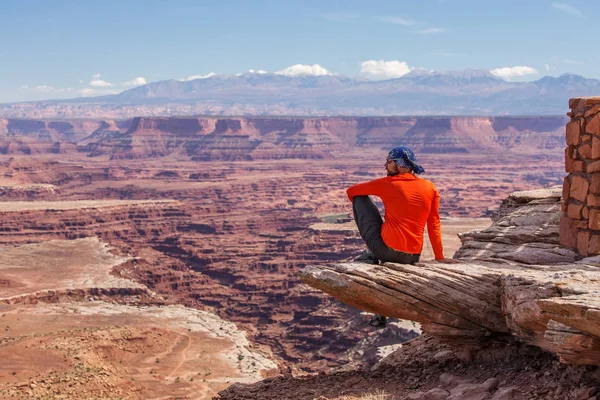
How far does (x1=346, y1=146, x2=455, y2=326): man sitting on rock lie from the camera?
11320 mm

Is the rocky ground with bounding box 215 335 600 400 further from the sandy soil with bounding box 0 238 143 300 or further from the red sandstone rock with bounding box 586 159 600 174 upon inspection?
the sandy soil with bounding box 0 238 143 300

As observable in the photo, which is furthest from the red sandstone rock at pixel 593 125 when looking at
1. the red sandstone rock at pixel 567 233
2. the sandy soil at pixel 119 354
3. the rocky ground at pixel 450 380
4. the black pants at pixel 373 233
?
the sandy soil at pixel 119 354

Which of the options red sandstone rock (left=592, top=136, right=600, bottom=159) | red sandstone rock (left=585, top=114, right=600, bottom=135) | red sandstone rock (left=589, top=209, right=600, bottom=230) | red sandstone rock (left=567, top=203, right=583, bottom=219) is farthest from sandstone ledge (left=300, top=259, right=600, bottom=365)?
red sandstone rock (left=585, top=114, right=600, bottom=135)

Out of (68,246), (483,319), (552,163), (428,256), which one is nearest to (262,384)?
(483,319)

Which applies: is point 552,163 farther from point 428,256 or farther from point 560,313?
point 560,313

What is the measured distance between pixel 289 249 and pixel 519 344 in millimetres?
68385

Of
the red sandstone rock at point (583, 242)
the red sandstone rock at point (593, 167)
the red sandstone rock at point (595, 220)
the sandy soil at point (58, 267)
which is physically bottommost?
the sandy soil at point (58, 267)

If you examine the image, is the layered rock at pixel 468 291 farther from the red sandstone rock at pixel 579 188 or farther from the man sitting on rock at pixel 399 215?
the red sandstone rock at pixel 579 188

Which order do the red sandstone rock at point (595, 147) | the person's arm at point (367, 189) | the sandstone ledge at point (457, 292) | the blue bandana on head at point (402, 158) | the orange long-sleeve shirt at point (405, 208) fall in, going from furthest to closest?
the red sandstone rock at point (595, 147) < the blue bandana on head at point (402, 158) < the person's arm at point (367, 189) < the orange long-sleeve shirt at point (405, 208) < the sandstone ledge at point (457, 292)

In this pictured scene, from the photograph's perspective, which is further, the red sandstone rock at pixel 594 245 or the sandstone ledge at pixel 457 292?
the red sandstone rock at pixel 594 245

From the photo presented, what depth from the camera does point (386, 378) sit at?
11.8 metres

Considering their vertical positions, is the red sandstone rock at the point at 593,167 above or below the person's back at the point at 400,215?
above

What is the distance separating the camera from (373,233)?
11508 mm

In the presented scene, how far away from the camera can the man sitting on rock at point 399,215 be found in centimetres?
1132
